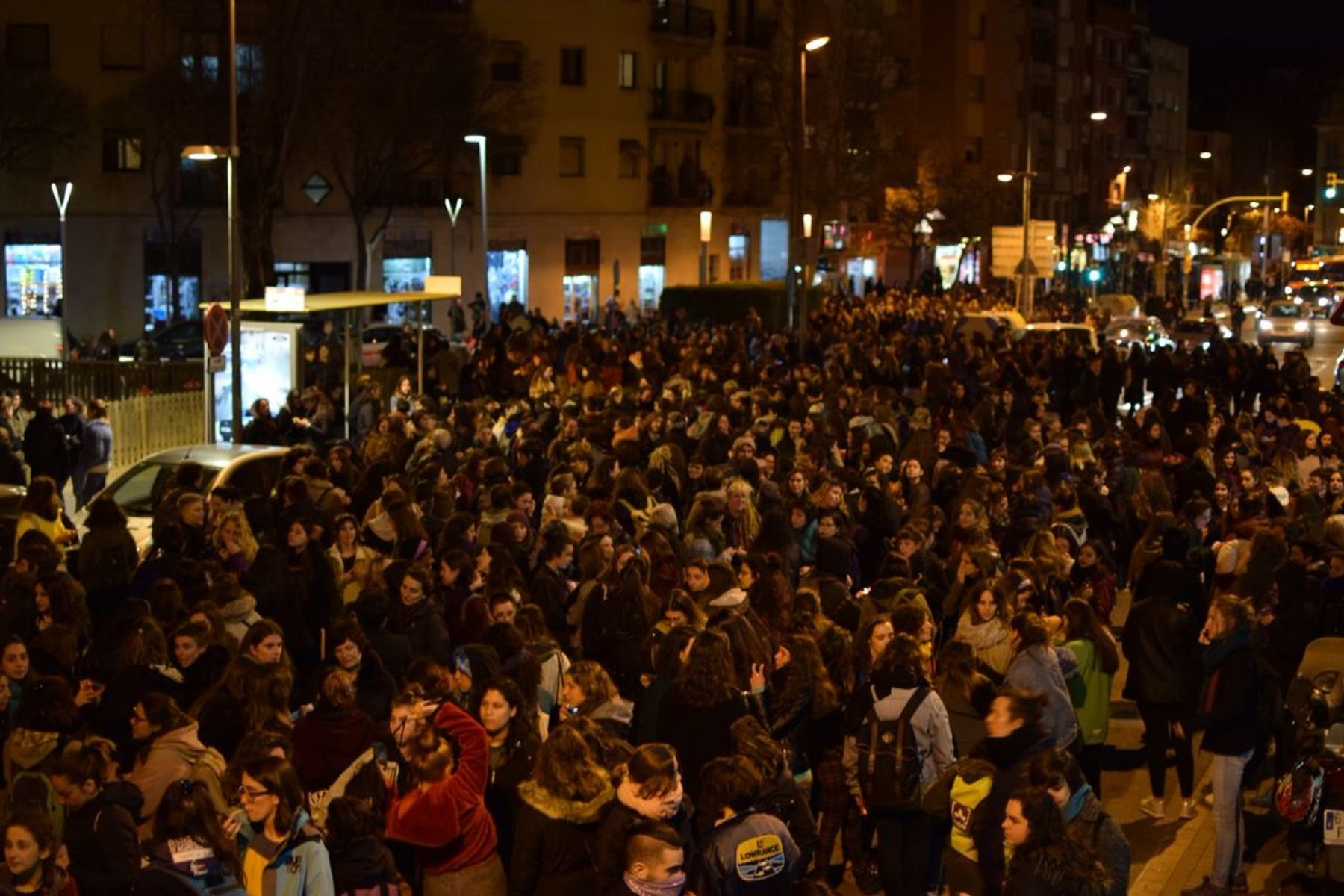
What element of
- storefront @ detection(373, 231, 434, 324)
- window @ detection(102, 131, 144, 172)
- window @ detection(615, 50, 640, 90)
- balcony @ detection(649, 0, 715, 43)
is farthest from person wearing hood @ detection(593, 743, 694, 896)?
balcony @ detection(649, 0, 715, 43)

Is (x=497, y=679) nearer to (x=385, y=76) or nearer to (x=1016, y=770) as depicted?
(x=1016, y=770)

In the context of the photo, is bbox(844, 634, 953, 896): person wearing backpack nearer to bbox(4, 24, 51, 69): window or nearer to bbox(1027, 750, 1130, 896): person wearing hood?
bbox(1027, 750, 1130, 896): person wearing hood

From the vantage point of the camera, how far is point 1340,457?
19.3 metres

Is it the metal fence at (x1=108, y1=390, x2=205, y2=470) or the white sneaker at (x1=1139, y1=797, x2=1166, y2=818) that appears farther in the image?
the metal fence at (x1=108, y1=390, x2=205, y2=470)

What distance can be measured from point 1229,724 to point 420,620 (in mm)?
4045

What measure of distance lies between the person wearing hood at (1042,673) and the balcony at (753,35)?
59.1 m

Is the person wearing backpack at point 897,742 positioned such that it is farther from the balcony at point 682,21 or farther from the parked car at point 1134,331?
the balcony at point 682,21

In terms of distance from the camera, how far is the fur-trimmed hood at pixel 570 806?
7430 millimetres

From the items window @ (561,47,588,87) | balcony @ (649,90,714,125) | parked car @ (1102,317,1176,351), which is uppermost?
window @ (561,47,588,87)

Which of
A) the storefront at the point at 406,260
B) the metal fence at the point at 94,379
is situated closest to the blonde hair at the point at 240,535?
the metal fence at the point at 94,379

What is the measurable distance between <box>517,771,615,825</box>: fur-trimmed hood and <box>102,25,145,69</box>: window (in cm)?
4620

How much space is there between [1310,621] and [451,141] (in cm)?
4369

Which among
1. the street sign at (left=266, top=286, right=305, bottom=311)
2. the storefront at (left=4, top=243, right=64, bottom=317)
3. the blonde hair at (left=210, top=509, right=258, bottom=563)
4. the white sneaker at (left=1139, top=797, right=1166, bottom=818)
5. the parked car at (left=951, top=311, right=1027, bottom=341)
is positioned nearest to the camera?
the white sneaker at (left=1139, top=797, right=1166, bottom=818)

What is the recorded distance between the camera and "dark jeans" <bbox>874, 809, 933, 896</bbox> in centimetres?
960
